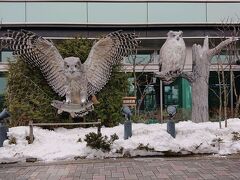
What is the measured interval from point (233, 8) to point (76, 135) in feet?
41.5

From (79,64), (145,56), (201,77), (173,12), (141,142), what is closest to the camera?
(141,142)

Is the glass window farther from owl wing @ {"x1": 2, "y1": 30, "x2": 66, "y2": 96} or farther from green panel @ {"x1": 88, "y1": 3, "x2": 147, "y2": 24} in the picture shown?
owl wing @ {"x1": 2, "y1": 30, "x2": 66, "y2": 96}

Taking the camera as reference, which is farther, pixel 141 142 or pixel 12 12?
pixel 12 12

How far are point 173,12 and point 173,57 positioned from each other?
337 inches

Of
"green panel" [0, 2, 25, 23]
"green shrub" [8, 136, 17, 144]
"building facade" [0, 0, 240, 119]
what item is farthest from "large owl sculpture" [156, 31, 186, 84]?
"green panel" [0, 2, 25, 23]

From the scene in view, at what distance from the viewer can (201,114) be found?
13.4 metres

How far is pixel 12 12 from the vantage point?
20.6 meters

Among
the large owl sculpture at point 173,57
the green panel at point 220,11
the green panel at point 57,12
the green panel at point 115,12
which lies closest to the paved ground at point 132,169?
the large owl sculpture at point 173,57

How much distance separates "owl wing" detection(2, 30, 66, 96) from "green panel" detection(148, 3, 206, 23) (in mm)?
9025

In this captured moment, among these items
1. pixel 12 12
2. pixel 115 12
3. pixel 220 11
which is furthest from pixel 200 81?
pixel 12 12

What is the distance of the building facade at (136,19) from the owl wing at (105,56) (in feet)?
23.9

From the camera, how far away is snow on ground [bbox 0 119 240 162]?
10.5 metres

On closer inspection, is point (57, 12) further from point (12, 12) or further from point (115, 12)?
point (115, 12)

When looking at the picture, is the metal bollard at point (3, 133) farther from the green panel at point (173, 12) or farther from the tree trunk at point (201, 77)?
the green panel at point (173, 12)
